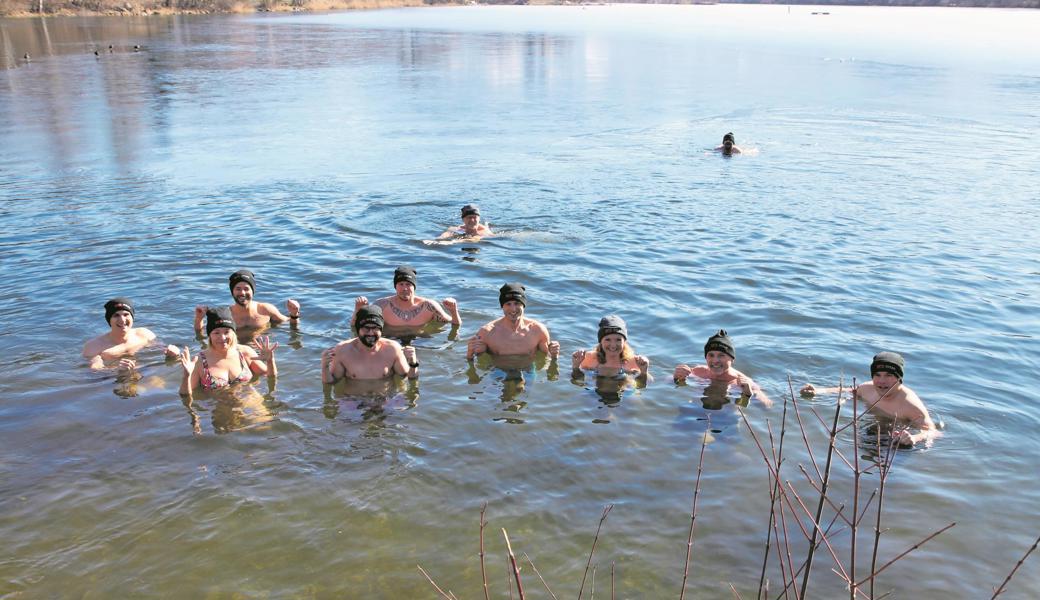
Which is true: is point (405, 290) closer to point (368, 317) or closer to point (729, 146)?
point (368, 317)

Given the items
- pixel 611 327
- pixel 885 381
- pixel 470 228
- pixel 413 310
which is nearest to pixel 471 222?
pixel 470 228

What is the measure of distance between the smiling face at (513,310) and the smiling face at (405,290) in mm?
A: 1550

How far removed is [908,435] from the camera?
27.6 feet

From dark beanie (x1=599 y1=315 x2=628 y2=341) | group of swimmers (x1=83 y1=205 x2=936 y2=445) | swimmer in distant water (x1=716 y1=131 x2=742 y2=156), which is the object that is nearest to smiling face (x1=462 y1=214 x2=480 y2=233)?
group of swimmers (x1=83 y1=205 x2=936 y2=445)

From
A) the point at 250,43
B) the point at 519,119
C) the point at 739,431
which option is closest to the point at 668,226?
the point at 739,431

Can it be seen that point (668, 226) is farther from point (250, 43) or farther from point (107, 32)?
point (107, 32)

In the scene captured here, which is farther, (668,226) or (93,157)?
(93,157)

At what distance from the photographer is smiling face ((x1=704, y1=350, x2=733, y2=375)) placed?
906 centimetres

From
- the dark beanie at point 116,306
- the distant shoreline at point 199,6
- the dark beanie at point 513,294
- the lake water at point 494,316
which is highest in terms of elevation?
the distant shoreline at point 199,6

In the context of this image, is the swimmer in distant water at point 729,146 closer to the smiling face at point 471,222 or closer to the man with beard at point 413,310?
the smiling face at point 471,222

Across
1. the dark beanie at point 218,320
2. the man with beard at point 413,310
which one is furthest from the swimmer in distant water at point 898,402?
the dark beanie at point 218,320

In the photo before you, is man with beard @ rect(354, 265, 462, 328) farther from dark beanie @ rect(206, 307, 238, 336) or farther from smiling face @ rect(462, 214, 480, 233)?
smiling face @ rect(462, 214, 480, 233)

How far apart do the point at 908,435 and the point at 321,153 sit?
18260mm

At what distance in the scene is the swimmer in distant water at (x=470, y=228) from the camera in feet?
48.4
